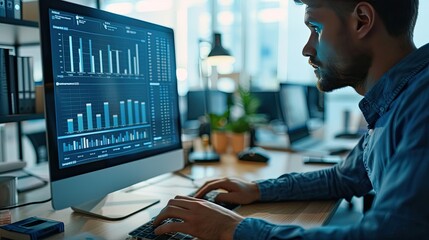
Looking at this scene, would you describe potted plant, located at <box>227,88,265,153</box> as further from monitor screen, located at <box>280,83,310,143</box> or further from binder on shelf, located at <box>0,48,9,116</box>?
binder on shelf, located at <box>0,48,9,116</box>

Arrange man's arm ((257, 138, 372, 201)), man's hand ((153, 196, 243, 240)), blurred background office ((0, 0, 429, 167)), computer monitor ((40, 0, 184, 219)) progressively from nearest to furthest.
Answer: man's hand ((153, 196, 243, 240)), computer monitor ((40, 0, 184, 219)), man's arm ((257, 138, 372, 201)), blurred background office ((0, 0, 429, 167))

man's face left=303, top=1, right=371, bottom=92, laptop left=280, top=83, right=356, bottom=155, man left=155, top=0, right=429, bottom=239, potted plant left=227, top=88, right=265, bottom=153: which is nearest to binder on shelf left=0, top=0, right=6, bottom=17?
man left=155, top=0, right=429, bottom=239

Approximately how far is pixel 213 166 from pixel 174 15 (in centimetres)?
386

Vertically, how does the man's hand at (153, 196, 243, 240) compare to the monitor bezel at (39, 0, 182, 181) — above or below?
below

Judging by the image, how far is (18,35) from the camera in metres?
1.34

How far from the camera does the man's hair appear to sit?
80 cm

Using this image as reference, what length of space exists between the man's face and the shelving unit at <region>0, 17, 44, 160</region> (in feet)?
3.00

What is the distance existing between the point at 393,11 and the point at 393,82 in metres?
0.16

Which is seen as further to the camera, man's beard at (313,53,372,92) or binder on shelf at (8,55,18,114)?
binder on shelf at (8,55,18,114)

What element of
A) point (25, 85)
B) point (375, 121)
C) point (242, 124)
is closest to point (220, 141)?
point (242, 124)

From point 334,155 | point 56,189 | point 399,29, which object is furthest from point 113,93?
point 334,155

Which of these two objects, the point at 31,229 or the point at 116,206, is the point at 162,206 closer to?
the point at 116,206

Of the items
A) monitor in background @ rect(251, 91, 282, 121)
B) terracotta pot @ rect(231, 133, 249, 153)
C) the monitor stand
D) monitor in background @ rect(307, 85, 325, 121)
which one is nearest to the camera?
the monitor stand

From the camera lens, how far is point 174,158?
4.12 ft
